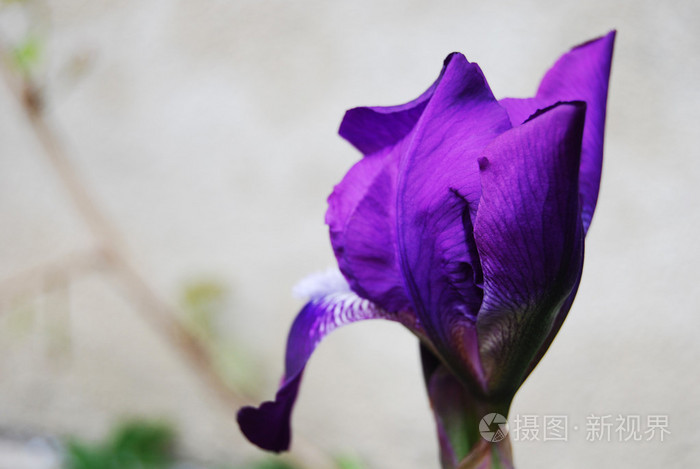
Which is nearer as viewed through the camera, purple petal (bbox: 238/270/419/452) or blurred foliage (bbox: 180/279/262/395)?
purple petal (bbox: 238/270/419/452)

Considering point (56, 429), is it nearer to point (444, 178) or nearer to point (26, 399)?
point (26, 399)

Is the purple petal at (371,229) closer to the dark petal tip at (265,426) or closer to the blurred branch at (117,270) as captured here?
the dark petal tip at (265,426)

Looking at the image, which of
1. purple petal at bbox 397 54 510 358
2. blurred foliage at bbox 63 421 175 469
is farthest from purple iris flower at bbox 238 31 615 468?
blurred foliage at bbox 63 421 175 469

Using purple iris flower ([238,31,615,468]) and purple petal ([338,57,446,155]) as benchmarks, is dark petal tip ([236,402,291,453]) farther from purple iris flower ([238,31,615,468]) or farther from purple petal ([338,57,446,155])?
purple petal ([338,57,446,155])

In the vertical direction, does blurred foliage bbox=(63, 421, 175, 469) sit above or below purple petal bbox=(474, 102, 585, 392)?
below

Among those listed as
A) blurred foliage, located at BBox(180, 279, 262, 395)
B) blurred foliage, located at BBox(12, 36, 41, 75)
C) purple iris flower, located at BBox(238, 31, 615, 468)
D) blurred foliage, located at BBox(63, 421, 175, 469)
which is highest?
blurred foliage, located at BBox(12, 36, 41, 75)

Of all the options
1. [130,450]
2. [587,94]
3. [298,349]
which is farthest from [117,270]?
[587,94]

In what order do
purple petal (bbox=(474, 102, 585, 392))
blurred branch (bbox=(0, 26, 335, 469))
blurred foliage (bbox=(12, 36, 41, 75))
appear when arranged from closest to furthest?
1. purple petal (bbox=(474, 102, 585, 392))
2. blurred foliage (bbox=(12, 36, 41, 75))
3. blurred branch (bbox=(0, 26, 335, 469))

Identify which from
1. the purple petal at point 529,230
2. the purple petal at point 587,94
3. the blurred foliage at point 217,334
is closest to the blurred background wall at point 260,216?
the blurred foliage at point 217,334

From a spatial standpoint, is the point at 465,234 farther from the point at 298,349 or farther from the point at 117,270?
the point at 117,270
